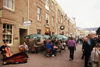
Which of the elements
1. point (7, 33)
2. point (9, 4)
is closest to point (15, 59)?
point (7, 33)

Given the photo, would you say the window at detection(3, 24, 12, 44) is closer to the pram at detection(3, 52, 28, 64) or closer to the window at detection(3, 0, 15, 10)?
the window at detection(3, 0, 15, 10)

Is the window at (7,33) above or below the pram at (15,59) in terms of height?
above

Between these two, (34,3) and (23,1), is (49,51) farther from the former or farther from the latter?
(34,3)

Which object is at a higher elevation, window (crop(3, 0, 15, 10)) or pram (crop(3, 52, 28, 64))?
window (crop(3, 0, 15, 10))

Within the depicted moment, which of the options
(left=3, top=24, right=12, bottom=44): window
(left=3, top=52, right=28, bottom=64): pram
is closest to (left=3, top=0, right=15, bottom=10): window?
(left=3, top=24, right=12, bottom=44): window

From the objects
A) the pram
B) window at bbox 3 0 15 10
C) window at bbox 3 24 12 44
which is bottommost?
the pram

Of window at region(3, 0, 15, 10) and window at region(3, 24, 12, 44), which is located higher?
window at region(3, 0, 15, 10)

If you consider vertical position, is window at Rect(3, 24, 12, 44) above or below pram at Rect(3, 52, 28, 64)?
above

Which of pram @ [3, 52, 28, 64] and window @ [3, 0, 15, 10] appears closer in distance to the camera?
pram @ [3, 52, 28, 64]

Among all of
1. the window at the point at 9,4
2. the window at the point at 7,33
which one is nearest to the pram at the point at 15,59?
the window at the point at 7,33

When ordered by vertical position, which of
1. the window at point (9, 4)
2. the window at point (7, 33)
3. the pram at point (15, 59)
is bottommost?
the pram at point (15, 59)

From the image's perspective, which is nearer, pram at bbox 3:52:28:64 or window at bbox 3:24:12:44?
pram at bbox 3:52:28:64

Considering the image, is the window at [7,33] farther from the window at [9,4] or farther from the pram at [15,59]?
the pram at [15,59]

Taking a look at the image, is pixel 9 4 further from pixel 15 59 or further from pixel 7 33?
pixel 15 59
